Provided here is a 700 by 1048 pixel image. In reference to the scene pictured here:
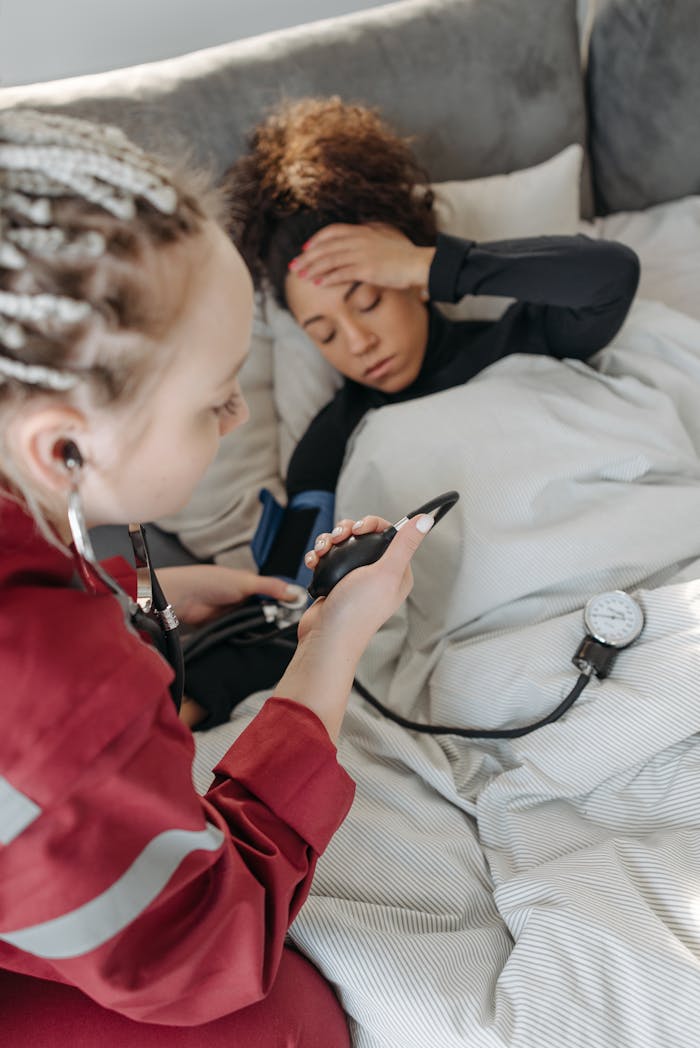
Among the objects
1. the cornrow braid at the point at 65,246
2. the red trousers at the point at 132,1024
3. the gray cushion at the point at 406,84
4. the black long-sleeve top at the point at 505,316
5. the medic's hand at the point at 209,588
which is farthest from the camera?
the gray cushion at the point at 406,84

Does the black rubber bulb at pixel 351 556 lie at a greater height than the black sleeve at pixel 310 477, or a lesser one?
greater

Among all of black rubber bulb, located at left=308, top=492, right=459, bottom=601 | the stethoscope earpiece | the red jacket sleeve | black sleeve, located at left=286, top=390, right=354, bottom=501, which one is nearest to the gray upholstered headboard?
black sleeve, located at left=286, top=390, right=354, bottom=501

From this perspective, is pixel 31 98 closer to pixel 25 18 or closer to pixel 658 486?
pixel 25 18

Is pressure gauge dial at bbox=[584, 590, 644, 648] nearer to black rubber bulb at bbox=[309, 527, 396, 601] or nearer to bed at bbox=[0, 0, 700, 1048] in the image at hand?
bed at bbox=[0, 0, 700, 1048]

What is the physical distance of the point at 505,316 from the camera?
1.37 metres

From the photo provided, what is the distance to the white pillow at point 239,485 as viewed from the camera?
→ 139cm

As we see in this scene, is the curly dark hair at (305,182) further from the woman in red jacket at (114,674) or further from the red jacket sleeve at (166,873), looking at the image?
the red jacket sleeve at (166,873)

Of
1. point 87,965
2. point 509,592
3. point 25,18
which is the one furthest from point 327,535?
point 25,18

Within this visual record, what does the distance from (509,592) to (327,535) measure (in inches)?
9.8

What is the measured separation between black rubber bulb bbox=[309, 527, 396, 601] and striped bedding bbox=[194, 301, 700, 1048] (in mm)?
190

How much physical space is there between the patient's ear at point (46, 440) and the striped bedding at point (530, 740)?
444mm

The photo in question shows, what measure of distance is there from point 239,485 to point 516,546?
0.56m

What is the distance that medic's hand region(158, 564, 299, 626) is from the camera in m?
1.14

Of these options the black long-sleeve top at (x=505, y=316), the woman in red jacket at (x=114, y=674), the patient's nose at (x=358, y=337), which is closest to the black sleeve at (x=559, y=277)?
the black long-sleeve top at (x=505, y=316)
